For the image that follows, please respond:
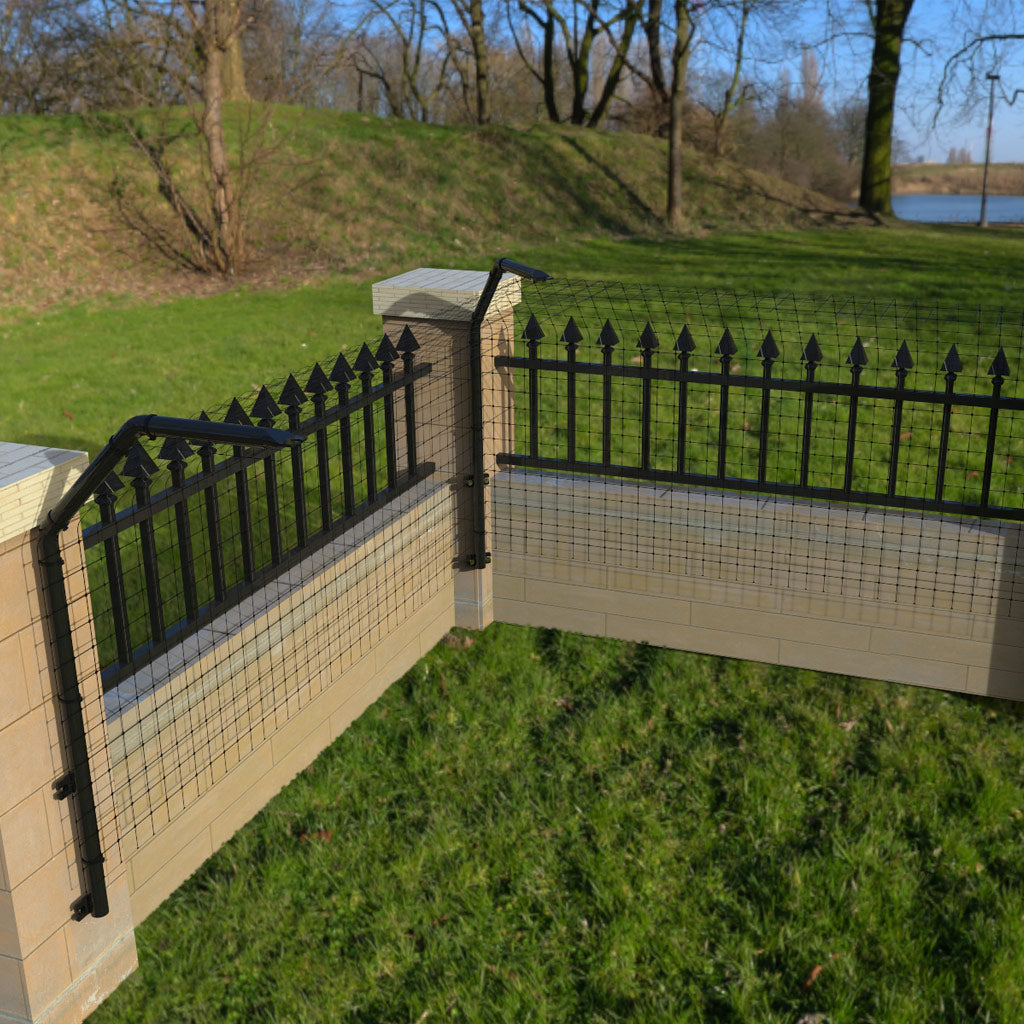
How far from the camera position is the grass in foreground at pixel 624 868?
144 inches

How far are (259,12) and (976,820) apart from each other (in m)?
16.9

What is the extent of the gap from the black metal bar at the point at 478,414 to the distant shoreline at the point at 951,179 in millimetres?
78427

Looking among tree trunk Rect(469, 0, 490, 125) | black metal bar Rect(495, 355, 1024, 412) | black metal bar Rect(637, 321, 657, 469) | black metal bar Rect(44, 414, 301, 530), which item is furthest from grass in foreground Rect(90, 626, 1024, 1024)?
tree trunk Rect(469, 0, 490, 125)

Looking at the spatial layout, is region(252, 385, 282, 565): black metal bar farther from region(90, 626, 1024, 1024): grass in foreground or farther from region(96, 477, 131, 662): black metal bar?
region(90, 626, 1024, 1024): grass in foreground

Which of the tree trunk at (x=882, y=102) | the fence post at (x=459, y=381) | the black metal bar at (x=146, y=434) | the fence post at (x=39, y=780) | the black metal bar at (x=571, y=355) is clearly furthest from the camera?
the tree trunk at (x=882, y=102)

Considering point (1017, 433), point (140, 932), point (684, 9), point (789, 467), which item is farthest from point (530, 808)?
point (684, 9)

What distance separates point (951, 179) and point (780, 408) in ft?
301

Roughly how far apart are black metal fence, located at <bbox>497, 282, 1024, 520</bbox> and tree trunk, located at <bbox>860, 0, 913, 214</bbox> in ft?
46.0

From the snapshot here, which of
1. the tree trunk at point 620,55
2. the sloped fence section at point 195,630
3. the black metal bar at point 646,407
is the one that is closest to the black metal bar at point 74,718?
the sloped fence section at point 195,630

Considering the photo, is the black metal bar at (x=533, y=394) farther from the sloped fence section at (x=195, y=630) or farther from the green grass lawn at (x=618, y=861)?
the green grass lawn at (x=618, y=861)

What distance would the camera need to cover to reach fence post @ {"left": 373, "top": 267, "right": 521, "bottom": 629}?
231 inches

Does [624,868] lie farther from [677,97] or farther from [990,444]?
[677,97]

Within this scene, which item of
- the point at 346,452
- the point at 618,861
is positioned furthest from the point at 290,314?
the point at 618,861

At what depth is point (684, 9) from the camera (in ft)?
70.5
